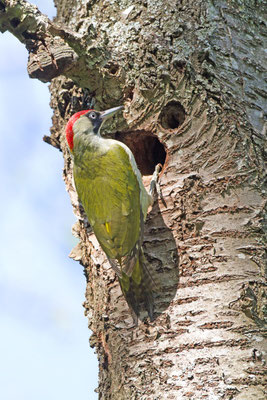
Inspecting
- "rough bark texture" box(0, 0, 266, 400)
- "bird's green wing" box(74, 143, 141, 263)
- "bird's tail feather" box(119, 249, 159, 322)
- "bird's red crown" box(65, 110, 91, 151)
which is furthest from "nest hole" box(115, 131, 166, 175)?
"bird's tail feather" box(119, 249, 159, 322)

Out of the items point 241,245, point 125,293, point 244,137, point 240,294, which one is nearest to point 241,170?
point 244,137

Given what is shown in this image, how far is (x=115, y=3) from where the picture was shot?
4.48m

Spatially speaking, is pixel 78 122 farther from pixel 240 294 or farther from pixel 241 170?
pixel 240 294

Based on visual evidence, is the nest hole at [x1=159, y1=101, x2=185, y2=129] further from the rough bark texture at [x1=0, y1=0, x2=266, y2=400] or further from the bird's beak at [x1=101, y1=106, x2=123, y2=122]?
the bird's beak at [x1=101, y1=106, x2=123, y2=122]

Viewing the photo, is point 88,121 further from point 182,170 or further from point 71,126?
point 182,170

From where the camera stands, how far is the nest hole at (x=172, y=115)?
160 inches

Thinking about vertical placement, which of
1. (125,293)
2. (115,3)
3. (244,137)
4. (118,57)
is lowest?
(125,293)

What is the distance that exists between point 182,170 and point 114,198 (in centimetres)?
69

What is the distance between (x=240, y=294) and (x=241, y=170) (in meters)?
0.82

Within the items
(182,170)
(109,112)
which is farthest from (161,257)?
(109,112)

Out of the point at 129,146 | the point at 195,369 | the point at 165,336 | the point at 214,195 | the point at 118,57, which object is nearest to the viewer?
the point at 195,369

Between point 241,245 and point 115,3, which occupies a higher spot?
point 115,3

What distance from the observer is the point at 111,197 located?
436 centimetres

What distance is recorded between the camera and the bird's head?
4.31 meters
